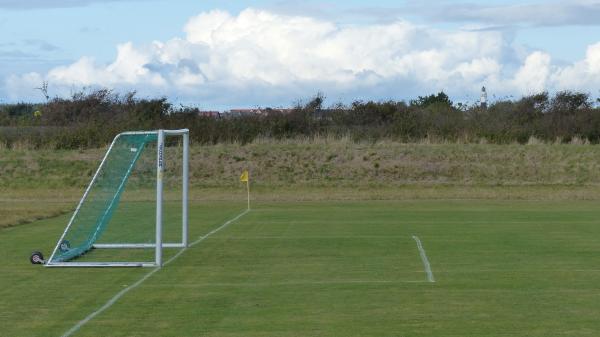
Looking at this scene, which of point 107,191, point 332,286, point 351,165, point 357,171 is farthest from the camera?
point 351,165

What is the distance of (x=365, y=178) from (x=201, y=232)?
2751cm

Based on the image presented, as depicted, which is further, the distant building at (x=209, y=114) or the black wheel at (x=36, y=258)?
the distant building at (x=209, y=114)

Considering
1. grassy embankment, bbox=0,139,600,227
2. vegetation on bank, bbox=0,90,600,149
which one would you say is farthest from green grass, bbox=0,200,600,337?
vegetation on bank, bbox=0,90,600,149

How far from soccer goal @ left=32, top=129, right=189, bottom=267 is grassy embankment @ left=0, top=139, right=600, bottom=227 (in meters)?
20.8

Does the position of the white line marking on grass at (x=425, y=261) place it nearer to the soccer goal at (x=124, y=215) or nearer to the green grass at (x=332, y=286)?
the green grass at (x=332, y=286)

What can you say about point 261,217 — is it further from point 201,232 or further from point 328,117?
point 328,117

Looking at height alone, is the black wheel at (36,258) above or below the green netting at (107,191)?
below

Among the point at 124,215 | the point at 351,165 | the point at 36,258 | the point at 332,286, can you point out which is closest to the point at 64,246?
the point at 36,258

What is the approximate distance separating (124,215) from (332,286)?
1221 centimetres

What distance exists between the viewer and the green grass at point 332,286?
13.2m

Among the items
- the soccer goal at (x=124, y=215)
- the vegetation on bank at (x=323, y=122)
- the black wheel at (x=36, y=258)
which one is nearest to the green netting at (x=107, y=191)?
the soccer goal at (x=124, y=215)

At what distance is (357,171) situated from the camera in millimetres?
56188

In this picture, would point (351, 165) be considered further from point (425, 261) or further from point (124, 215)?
point (425, 261)

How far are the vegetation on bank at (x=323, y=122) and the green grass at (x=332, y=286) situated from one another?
36.3 m
